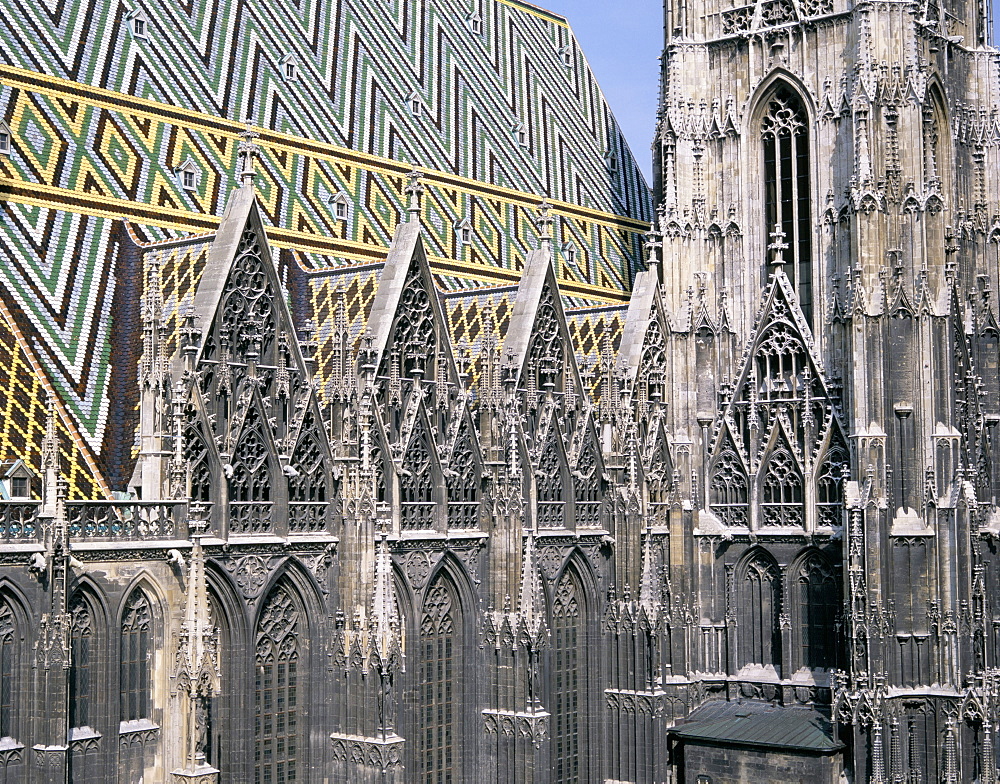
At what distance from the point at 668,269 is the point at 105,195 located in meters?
18.9

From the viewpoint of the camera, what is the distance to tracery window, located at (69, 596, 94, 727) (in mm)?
31125

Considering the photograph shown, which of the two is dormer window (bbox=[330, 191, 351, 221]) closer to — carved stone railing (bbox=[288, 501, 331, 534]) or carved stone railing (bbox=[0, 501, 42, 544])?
carved stone railing (bbox=[288, 501, 331, 534])

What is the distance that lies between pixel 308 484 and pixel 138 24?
52.2 ft

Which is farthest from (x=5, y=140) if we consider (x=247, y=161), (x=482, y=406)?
(x=482, y=406)

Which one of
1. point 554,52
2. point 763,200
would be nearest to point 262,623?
point 763,200

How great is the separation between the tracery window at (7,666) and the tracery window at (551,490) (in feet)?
55.7

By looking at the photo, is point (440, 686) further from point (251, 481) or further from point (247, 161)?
point (247, 161)

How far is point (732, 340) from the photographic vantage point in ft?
162

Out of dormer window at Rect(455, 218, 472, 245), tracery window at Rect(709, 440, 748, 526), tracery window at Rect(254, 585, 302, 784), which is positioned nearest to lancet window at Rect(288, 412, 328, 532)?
tracery window at Rect(254, 585, 302, 784)

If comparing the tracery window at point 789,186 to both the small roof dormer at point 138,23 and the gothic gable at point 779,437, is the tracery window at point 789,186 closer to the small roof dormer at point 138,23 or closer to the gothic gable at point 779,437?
the gothic gable at point 779,437

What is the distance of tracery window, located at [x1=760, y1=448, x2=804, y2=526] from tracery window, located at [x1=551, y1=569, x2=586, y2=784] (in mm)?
6713

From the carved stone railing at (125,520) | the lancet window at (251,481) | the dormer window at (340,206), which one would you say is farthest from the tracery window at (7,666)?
the dormer window at (340,206)

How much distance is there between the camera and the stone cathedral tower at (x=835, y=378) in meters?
44.2

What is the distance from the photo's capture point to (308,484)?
121 ft
